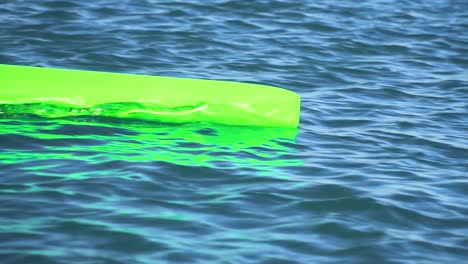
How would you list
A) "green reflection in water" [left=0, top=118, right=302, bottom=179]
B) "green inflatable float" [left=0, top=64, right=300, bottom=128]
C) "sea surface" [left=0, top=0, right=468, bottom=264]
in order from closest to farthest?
"sea surface" [left=0, top=0, right=468, bottom=264], "green reflection in water" [left=0, top=118, right=302, bottom=179], "green inflatable float" [left=0, top=64, right=300, bottom=128]

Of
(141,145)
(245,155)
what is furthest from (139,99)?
(245,155)

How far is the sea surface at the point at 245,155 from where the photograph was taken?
3443mm

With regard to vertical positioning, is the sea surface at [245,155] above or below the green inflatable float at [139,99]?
→ below

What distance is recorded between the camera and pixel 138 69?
6480 millimetres

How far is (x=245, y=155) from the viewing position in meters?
4.64

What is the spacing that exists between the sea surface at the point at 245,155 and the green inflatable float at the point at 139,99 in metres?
0.08

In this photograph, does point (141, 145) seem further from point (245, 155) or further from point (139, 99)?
point (245, 155)

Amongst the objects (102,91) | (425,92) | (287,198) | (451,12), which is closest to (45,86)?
(102,91)

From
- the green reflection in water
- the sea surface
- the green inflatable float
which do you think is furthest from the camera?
the green inflatable float

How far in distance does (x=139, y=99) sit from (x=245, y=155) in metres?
0.86

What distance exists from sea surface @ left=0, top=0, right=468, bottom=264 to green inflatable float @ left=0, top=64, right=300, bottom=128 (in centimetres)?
8

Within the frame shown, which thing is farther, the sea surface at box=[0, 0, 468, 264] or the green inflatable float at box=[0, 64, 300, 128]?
the green inflatable float at box=[0, 64, 300, 128]

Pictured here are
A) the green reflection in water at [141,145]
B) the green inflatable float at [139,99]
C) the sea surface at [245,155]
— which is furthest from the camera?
the green inflatable float at [139,99]

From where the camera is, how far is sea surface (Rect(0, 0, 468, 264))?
3.44m
